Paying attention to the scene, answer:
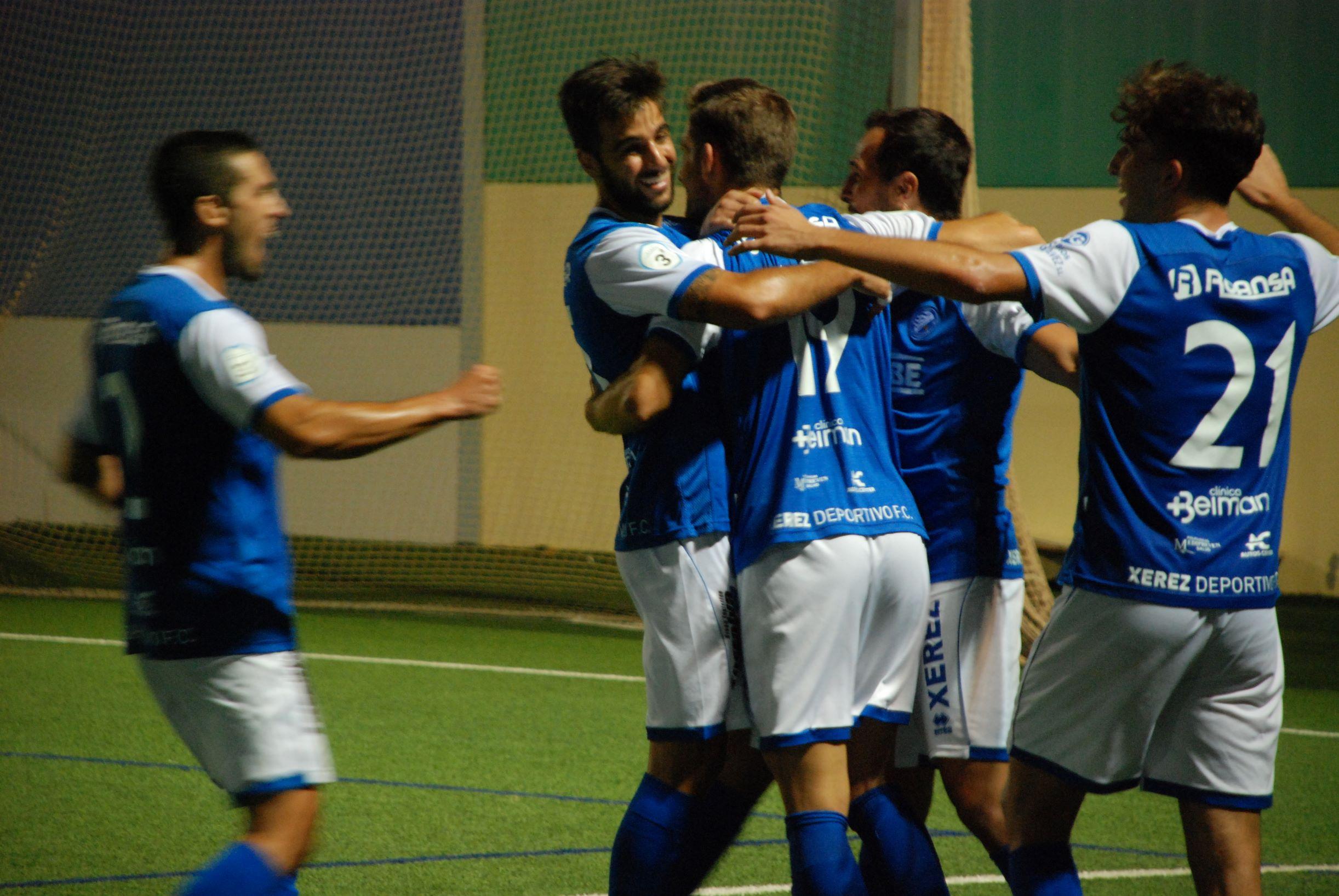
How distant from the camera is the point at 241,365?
7.67ft

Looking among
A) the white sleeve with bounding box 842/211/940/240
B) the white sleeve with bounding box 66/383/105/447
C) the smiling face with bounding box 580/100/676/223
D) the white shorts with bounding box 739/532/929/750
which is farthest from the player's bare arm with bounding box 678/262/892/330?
the white sleeve with bounding box 66/383/105/447

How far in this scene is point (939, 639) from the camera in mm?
3023

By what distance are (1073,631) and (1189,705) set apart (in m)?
0.26

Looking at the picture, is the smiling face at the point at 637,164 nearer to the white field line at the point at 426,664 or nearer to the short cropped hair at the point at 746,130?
the short cropped hair at the point at 746,130

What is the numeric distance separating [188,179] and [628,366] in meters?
0.94

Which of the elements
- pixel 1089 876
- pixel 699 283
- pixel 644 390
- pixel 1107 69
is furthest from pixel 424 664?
pixel 1107 69

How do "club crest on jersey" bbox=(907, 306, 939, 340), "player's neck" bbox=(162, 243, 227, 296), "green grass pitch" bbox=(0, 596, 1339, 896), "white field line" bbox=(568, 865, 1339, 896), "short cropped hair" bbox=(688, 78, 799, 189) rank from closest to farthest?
"player's neck" bbox=(162, 243, 227, 296)
"short cropped hair" bbox=(688, 78, 799, 189)
"club crest on jersey" bbox=(907, 306, 939, 340)
"white field line" bbox=(568, 865, 1339, 896)
"green grass pitch" bbox=(0, 596, 1339, 896)

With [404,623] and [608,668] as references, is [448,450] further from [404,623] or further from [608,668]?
[608,668]

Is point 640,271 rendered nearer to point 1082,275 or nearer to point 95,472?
point 1082,275

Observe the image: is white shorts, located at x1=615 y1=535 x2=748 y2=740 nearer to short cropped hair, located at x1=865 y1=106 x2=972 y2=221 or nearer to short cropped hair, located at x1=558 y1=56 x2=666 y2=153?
short cropped hair, located at x1=558 y1=56 x2=666 y2=153

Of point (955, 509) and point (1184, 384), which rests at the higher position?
point (1184, 384)

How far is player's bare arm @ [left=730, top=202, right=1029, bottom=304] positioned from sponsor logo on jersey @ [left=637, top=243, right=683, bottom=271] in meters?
0.20

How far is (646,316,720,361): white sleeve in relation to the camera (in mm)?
2566

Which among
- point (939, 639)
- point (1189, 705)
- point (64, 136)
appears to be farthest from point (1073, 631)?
point (64, 136)
